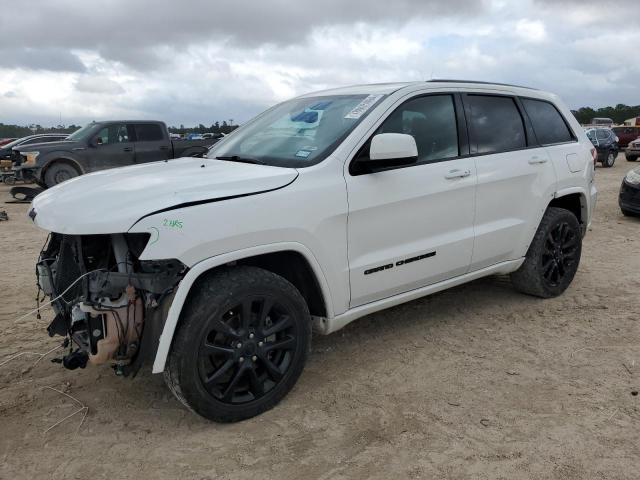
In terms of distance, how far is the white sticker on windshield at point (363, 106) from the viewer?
353cm

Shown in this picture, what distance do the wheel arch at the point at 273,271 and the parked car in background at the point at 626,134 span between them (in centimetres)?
2969

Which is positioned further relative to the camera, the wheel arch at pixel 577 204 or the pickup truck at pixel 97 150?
the pickup truck at pixel 97 150

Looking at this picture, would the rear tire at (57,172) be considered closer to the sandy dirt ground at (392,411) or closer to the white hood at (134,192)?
the sandy dirt ground at (392,411)

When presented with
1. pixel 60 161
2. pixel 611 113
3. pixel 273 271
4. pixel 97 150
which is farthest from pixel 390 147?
pixel 611 113

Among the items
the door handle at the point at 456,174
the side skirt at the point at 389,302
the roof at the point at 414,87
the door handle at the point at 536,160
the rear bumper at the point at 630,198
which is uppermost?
the roof at the point at 414,87

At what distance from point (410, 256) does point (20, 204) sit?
37.2ft

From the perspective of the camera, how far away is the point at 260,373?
3.12m

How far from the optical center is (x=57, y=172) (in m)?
12.8

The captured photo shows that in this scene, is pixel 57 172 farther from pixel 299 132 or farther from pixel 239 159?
pixel 299 132

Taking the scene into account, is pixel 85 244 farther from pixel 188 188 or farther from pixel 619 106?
pixel 619 106

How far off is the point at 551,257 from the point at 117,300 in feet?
12.1

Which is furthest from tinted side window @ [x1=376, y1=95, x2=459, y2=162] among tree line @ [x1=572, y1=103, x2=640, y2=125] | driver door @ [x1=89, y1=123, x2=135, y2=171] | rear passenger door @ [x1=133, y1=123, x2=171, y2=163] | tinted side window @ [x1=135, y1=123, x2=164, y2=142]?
tree line @ [x1=572, y1=103, x2=640, y2=125]

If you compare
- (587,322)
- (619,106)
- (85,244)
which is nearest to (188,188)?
(85,244)

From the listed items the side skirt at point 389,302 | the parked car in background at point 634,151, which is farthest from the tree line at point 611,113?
the side skirt at point 389,302
